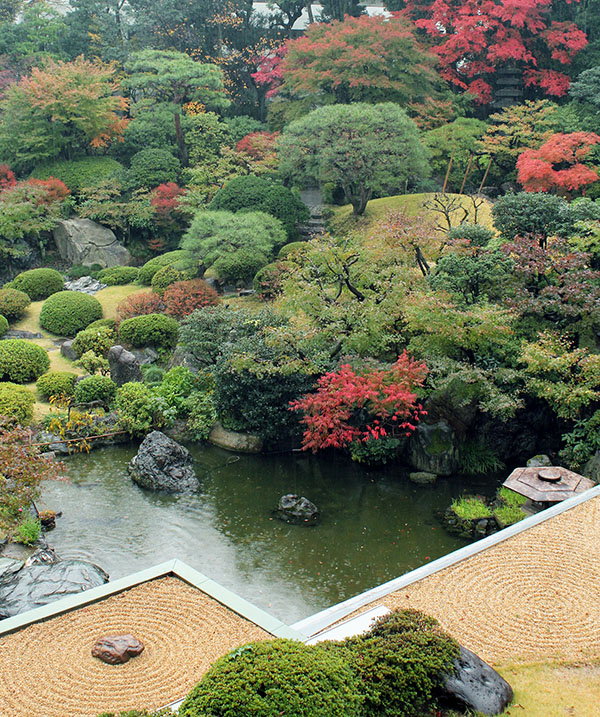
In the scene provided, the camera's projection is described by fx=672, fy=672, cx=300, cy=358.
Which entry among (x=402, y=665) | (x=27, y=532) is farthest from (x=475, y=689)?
(x=27, y=532)

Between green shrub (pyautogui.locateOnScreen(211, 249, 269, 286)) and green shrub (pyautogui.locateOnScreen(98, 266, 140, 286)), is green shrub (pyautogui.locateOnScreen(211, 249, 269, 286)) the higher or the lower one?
the higher one

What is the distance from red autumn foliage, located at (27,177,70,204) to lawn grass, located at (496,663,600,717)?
22.7m

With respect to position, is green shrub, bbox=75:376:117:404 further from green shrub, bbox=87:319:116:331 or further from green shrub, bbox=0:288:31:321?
green shrub, bbox=0:288:31:321

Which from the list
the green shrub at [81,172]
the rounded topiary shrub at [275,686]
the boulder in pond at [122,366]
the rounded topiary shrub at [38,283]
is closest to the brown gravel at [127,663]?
the rounded topiary shrub at [275,686]

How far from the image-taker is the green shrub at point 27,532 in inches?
420

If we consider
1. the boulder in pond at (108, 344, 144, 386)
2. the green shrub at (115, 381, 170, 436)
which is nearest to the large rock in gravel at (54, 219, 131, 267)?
the boulder in pond at (108, 344, 144, 386)

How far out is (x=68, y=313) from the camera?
65.2 ft

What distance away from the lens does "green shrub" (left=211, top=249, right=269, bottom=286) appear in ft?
64.5

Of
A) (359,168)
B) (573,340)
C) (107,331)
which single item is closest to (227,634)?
(573,340)

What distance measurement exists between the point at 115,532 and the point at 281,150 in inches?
587

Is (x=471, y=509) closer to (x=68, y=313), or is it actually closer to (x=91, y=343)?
(x=91, y=343)

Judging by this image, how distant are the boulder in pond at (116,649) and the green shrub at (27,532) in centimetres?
411

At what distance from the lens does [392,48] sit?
24.1 meters

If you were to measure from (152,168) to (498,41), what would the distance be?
14043 mm
